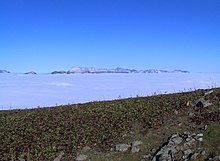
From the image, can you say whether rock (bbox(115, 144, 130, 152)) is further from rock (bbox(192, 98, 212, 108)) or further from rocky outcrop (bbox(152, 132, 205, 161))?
rock (bbox(192, 98, 212, 108))

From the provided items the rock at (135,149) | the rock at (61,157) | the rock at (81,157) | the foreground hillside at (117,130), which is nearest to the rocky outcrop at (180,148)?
the foreground hillside at (117,130)

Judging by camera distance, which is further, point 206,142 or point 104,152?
point 104,152

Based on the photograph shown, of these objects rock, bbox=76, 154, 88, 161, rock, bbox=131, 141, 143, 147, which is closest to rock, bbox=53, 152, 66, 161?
rock, bbox=76, 154, 88, 161

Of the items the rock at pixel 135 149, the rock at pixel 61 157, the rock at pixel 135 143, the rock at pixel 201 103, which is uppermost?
the rock at pixel 201 103

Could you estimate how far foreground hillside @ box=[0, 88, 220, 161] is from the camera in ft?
54.3

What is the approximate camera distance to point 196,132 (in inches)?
679

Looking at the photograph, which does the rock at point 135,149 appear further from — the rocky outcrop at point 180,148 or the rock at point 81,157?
the rock at point 81,157

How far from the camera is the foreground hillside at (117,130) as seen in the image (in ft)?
54.3

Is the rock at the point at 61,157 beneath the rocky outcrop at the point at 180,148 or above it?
beneath

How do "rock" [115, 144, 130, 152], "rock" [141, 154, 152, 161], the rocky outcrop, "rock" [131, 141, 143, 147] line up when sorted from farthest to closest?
"rock" [131, 141, 143, 147], "rock" [115, 144, 130, 152], "rock" [141, 154, 152, 161], the rocky outcrop

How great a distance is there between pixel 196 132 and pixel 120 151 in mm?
4362

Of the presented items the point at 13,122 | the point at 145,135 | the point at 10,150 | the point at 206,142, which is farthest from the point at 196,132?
the point at 13,122

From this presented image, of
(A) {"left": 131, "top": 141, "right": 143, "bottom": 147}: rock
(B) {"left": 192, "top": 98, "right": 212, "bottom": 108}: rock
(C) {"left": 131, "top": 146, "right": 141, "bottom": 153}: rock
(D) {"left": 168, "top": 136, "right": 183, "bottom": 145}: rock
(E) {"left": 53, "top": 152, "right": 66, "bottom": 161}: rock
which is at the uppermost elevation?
(B) {"left": 192, "top": 98, "right": 212, "bottom": 108}: rock

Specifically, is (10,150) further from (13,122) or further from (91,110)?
(91,110)
